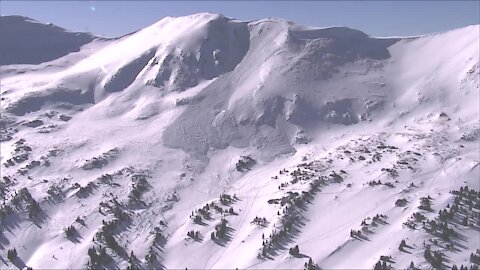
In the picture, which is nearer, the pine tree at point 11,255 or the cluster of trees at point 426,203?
the pine tree at point 11,255

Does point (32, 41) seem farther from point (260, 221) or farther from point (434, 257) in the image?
point (434, 257)

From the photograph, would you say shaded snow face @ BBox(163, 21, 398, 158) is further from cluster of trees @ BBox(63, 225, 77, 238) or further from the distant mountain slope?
the distant mountain slope

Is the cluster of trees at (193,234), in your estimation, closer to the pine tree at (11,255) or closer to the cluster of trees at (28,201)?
the pine tree at (11,255)

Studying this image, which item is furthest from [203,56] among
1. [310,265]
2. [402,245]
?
[402,245]

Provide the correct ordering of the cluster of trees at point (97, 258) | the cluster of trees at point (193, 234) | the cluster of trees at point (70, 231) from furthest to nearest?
the cluster of trees at point (70, 231) → the cluster of trees at point (193, 234) → the cluster of trees at point (97, 258)

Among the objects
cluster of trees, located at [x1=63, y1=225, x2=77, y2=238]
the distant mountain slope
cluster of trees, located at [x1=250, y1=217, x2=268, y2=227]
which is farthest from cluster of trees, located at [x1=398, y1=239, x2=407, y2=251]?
the distant mountain slope

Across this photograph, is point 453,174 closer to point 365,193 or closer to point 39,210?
point 365,193

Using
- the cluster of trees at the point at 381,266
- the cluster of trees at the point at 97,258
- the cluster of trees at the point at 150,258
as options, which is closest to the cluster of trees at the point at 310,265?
the cluster of trees at the point at 381,266

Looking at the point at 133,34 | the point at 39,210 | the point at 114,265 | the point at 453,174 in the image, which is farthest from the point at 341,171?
the point at 133,34
